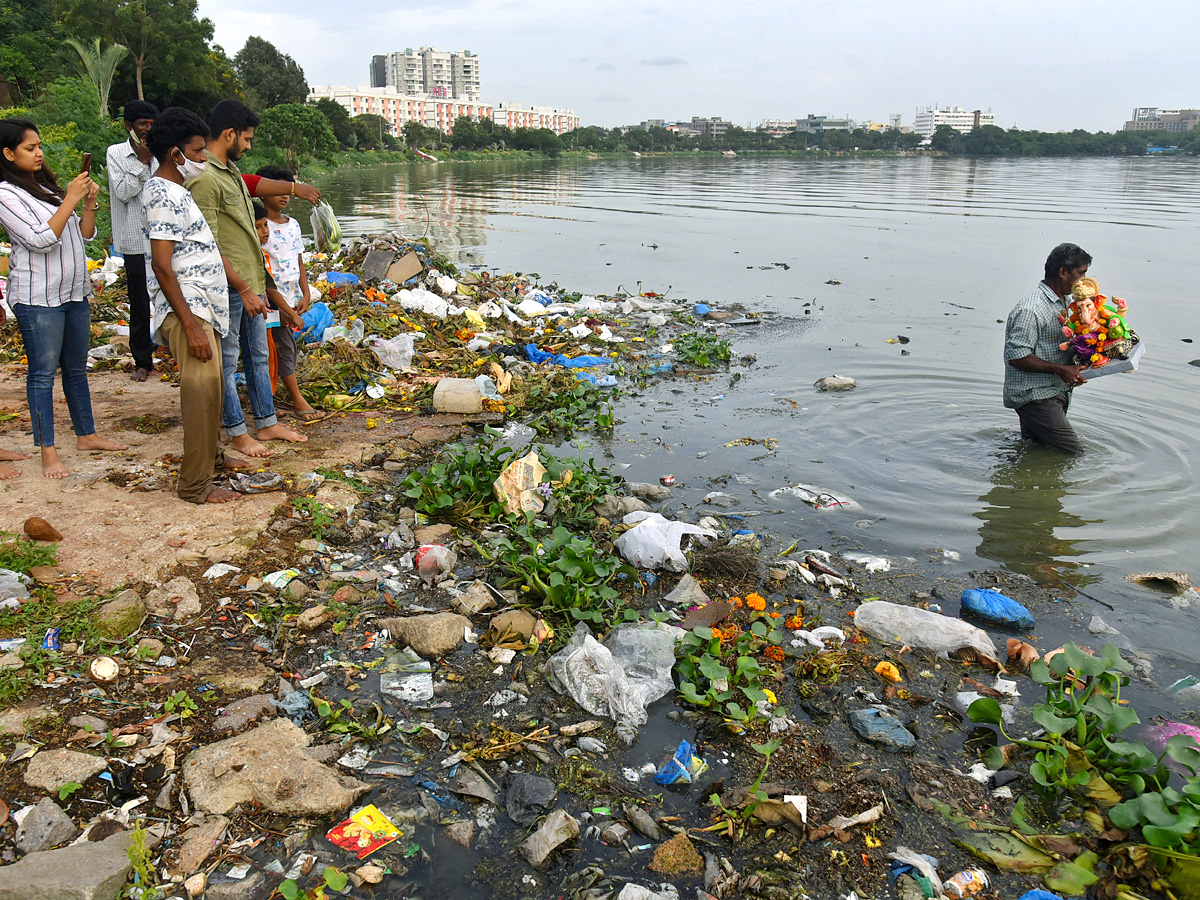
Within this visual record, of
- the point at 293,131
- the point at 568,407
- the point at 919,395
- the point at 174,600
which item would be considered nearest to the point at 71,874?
the point at 174,600

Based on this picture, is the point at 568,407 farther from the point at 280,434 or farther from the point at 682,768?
the point at 682,768

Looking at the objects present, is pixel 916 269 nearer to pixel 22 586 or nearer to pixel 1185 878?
pixel 1185 878

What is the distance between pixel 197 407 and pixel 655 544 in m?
2.31

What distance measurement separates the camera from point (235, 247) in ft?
13.3

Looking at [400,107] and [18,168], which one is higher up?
[400,107]

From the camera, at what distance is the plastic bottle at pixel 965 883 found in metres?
2.04

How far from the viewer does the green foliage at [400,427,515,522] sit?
400 cm

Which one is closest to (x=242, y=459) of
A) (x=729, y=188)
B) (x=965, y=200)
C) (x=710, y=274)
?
(x=710, y=274)

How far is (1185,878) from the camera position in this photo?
1.98 metres

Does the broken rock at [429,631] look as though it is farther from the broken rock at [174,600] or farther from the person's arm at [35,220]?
the person's arm at [35,220]

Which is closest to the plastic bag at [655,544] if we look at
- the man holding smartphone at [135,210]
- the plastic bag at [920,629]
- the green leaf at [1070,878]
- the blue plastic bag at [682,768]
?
the plastic bag at [920,629]

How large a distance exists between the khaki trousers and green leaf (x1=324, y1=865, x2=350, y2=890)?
2319 mm

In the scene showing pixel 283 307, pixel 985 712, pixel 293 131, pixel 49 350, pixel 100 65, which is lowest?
pixel 985 712

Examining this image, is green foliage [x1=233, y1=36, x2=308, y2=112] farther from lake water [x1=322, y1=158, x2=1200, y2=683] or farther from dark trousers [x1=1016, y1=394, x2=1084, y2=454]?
dark trousers [x1=1016, y1=394, x2=1084, y2=454]
